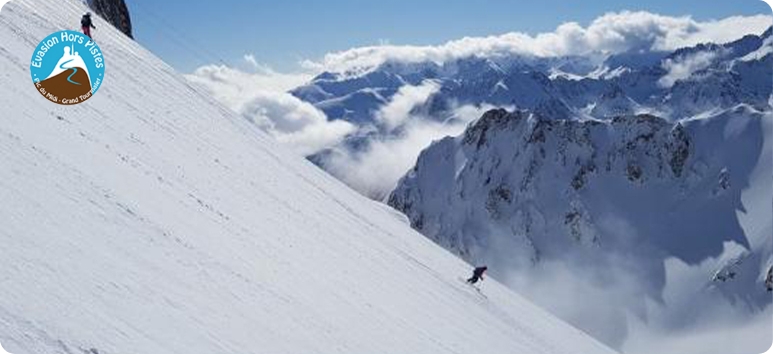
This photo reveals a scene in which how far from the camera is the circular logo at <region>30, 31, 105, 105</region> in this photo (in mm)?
19750

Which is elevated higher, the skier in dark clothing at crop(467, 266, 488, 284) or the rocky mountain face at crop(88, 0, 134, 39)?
the rocky mountain face at crop(88, 0, 134, 39)

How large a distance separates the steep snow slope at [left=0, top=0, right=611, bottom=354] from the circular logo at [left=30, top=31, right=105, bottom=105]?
4.12 ft

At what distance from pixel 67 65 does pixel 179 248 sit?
5.84 meters

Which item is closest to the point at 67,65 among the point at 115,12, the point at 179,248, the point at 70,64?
the point at 70,64

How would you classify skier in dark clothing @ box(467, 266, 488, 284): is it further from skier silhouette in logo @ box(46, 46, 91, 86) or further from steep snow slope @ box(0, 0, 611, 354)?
skier silhouette in logo @ box(46, 46, 91, 86)

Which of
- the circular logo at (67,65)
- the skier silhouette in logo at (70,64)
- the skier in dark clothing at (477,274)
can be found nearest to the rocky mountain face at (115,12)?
the skier in dark clothing at (477,274)

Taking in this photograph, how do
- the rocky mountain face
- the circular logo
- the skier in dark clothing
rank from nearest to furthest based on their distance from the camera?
the circular logo < the skier in dark clothing < the rocky mountain face

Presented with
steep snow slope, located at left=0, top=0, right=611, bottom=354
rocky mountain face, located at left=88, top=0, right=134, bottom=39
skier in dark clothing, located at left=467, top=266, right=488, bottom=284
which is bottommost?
steep snow slope, located at left=0, top=0, right=611, bottom=354

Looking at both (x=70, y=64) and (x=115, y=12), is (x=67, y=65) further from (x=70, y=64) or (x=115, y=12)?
(x=115, y=12)

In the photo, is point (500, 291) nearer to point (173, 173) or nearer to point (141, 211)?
point (173, 173)

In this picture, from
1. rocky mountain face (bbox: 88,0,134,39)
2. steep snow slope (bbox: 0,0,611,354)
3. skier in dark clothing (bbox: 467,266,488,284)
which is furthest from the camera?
rocky mountain face (bbox: 88,0,134,39)

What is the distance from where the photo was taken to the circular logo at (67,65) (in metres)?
19.8

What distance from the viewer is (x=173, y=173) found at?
26375mm

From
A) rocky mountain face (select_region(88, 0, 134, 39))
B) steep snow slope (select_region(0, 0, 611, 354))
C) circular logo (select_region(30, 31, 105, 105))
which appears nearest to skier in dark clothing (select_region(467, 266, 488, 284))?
steep snow slope (select_region(0, 0, 611, 354))
